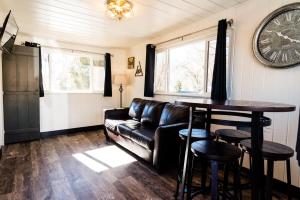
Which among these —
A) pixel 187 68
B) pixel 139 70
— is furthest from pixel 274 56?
pixel 139 70

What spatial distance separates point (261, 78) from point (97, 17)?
94.2 inches

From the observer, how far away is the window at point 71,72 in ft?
13.0

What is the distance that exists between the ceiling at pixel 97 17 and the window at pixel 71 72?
1.69ft

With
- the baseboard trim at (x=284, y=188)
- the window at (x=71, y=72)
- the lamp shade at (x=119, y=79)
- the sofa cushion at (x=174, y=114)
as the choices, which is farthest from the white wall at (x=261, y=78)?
the window at (x=71, y=72)

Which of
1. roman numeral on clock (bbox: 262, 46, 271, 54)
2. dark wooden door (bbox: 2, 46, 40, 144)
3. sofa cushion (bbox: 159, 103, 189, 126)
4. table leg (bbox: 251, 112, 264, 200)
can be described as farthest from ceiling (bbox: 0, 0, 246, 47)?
table leg (bbox: 251, 112, 264, 200)

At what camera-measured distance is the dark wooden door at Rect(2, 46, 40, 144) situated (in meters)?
3.28

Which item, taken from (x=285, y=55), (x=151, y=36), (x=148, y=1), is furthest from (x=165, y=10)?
(x=285, y=55)

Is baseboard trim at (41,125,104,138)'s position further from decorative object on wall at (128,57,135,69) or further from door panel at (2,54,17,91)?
decorative object on wall at (128,57,135,69)

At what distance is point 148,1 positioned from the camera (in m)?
2.18

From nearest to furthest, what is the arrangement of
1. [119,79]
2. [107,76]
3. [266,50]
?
A: [266,50], [119,79], [107,76]

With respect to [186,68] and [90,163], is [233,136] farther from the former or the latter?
[90,163]

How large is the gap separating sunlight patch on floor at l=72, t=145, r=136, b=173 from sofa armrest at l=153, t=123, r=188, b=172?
614mm

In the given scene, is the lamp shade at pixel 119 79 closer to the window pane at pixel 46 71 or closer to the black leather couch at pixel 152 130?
the black leather couch at pixel 152 130

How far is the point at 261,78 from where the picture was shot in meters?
2.11
